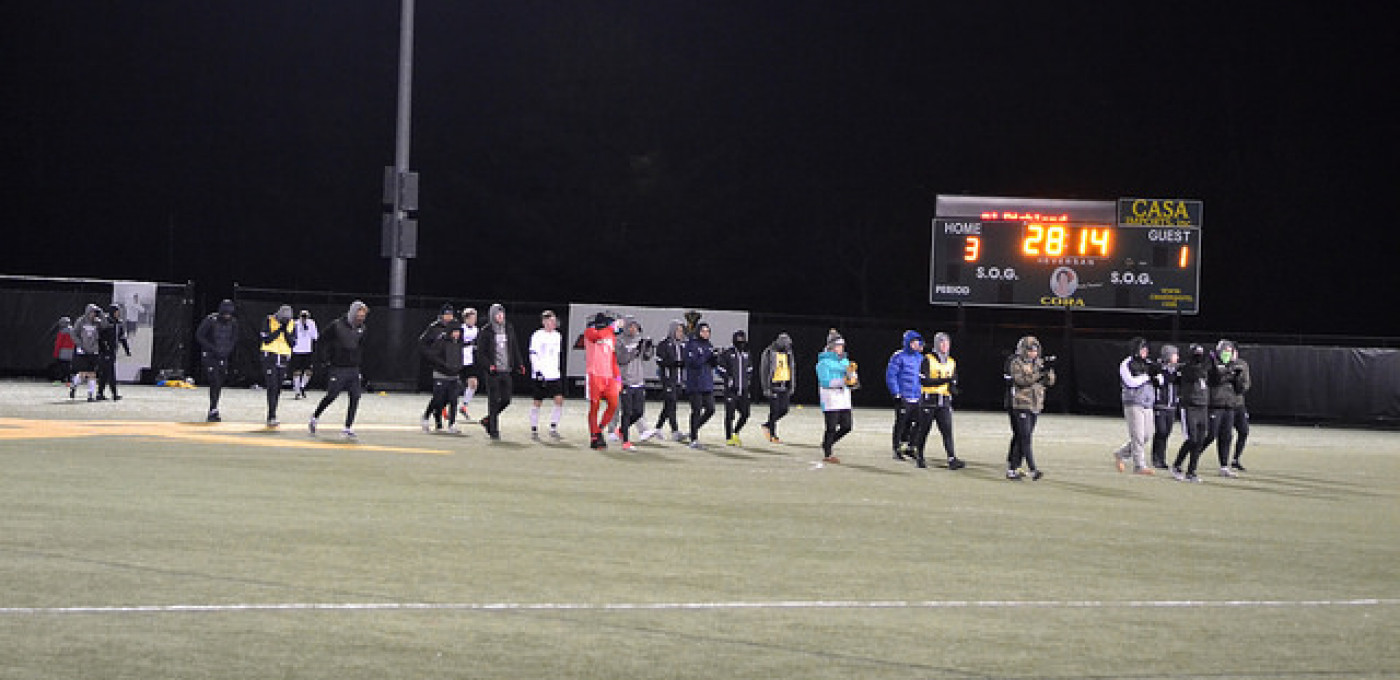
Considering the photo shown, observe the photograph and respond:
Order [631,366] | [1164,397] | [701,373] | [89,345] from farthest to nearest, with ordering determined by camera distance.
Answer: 1. [89,345]
2. [701,373]
3. [631,366]
4. [1164,397]

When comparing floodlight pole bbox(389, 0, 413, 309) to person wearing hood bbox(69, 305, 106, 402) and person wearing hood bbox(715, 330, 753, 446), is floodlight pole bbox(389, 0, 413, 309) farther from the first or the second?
person wearing hood bbox(715, 330, 753, 446)

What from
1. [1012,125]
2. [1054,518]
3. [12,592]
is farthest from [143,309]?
[1012,125]

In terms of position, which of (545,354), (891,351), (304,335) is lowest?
(545,354)

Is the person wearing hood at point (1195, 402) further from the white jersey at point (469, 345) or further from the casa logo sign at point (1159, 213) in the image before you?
the casa logo sign at point (1159, 213)

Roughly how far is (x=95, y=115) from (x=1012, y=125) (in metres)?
38.9

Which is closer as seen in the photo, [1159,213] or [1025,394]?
[1025,394]

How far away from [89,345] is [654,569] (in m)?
22.1

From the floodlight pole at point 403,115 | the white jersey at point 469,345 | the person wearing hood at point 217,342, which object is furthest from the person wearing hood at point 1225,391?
the floodlight pole at point 403,115

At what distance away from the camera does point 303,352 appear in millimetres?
36469

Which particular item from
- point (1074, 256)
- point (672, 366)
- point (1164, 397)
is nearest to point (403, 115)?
point (672, 366)

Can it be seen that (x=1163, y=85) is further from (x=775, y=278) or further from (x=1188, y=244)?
(x=1188, y=244)

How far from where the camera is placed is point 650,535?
42.5 ft

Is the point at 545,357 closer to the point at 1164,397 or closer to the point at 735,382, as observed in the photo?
the point at 735,382

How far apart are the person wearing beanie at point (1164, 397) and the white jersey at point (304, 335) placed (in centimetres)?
1993
